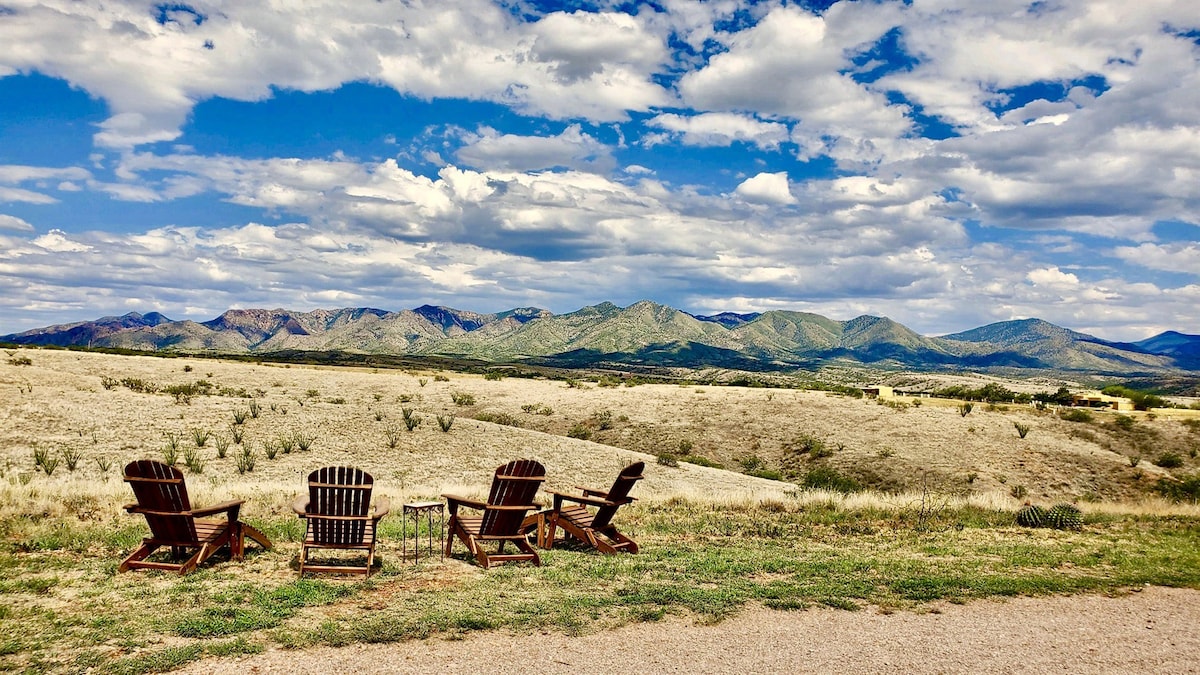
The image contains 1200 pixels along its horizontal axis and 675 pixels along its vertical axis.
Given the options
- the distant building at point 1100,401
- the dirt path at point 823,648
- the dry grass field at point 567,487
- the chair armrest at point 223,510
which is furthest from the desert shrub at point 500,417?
the distant building at point 1100,401

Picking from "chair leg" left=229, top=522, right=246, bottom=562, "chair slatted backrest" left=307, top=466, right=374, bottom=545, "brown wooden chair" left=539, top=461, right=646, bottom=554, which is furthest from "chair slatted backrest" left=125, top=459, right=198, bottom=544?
"brown wooden chair" left=539, top=461, right=646, bottom=554

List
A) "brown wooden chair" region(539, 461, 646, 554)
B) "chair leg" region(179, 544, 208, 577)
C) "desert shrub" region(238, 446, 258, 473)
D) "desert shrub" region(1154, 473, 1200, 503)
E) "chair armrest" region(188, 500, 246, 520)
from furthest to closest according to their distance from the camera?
"desert shrub" region(1154, 473, 1200, 503), "desert shrub" region(238, 446, 258, 473), "brown wooden chair" region(539, 461, 646, 554), "chair armrest" region(188, 500, 246, 520), "chair leg" region(179, 544, 208, 577)

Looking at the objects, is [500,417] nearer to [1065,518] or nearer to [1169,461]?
[1065,518]

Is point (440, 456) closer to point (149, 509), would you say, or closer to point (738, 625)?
point (149, 509)

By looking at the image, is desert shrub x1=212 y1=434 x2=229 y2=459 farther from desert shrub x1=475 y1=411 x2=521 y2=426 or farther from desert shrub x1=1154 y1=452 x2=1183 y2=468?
desert shrub x1=1154 y1=452 x2=1183 y2=468

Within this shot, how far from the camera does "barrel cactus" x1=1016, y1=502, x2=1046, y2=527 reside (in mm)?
14953

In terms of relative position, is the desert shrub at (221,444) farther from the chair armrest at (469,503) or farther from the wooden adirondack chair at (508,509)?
the wooden adirondack chair at (508,509)

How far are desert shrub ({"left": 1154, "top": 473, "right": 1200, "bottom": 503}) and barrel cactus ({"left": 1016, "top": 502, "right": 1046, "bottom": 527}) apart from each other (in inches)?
665

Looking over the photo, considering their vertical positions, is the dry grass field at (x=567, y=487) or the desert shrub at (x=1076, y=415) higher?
the desert shrub at (x=1076, y=415)

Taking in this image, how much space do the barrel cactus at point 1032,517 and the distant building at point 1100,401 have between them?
34.2m

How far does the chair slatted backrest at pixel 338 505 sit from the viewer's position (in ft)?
31.8

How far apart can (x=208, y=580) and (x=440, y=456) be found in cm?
1511

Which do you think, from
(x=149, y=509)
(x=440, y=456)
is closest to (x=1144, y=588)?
(x=149, y=509)

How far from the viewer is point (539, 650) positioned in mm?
6871
